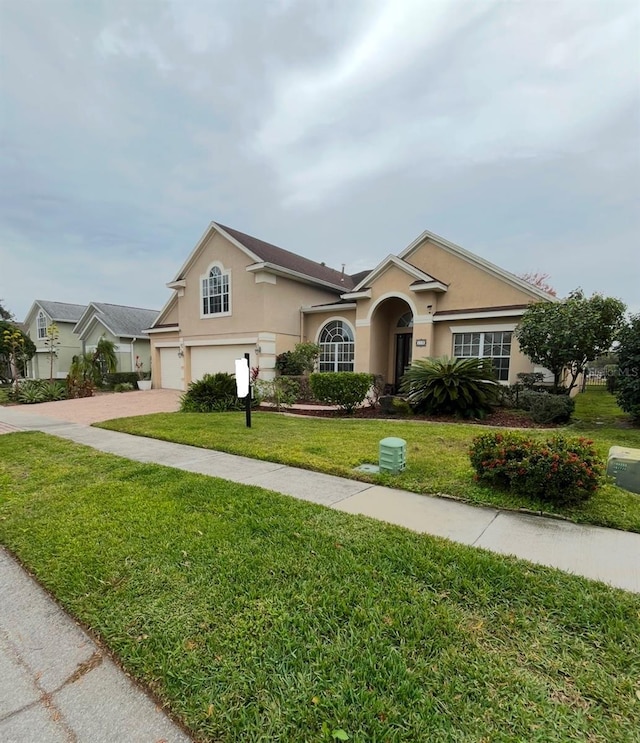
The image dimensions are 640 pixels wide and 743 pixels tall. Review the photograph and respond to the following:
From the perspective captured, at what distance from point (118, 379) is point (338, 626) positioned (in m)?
23.8

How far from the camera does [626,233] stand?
51.9 ft

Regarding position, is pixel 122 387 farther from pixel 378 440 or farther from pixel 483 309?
pixel 483 309

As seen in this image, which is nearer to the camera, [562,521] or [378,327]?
[562,521]

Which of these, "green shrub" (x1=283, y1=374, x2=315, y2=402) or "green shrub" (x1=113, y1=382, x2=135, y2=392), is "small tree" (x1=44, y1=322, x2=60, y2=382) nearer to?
"green shrub" (x1=113, y1=382, x2=135, y2=392)

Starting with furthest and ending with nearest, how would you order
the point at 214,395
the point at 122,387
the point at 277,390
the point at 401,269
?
the point at 122,387 → the point at 401,269 → the point at 277,390 → the point at 214,395

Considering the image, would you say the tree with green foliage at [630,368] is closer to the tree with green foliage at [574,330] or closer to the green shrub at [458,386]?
the tree with green foliage at [574,330]

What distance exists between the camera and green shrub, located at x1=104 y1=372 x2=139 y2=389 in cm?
2228

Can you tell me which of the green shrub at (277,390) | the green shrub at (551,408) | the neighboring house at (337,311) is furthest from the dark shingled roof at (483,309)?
the green shrub at (277,390)

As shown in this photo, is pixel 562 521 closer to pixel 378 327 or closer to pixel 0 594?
pixel 0 594

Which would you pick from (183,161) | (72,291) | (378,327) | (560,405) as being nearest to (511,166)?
(378,327)

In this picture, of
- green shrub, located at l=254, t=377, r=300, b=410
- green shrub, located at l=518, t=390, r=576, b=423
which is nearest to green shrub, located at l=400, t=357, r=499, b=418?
green shrub, located at l=518, t=390, r=576, b=423

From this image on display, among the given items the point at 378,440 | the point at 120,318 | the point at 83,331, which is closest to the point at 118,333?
the point at 120,318

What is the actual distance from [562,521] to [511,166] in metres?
15.0

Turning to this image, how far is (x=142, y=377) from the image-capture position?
23.2 meters
